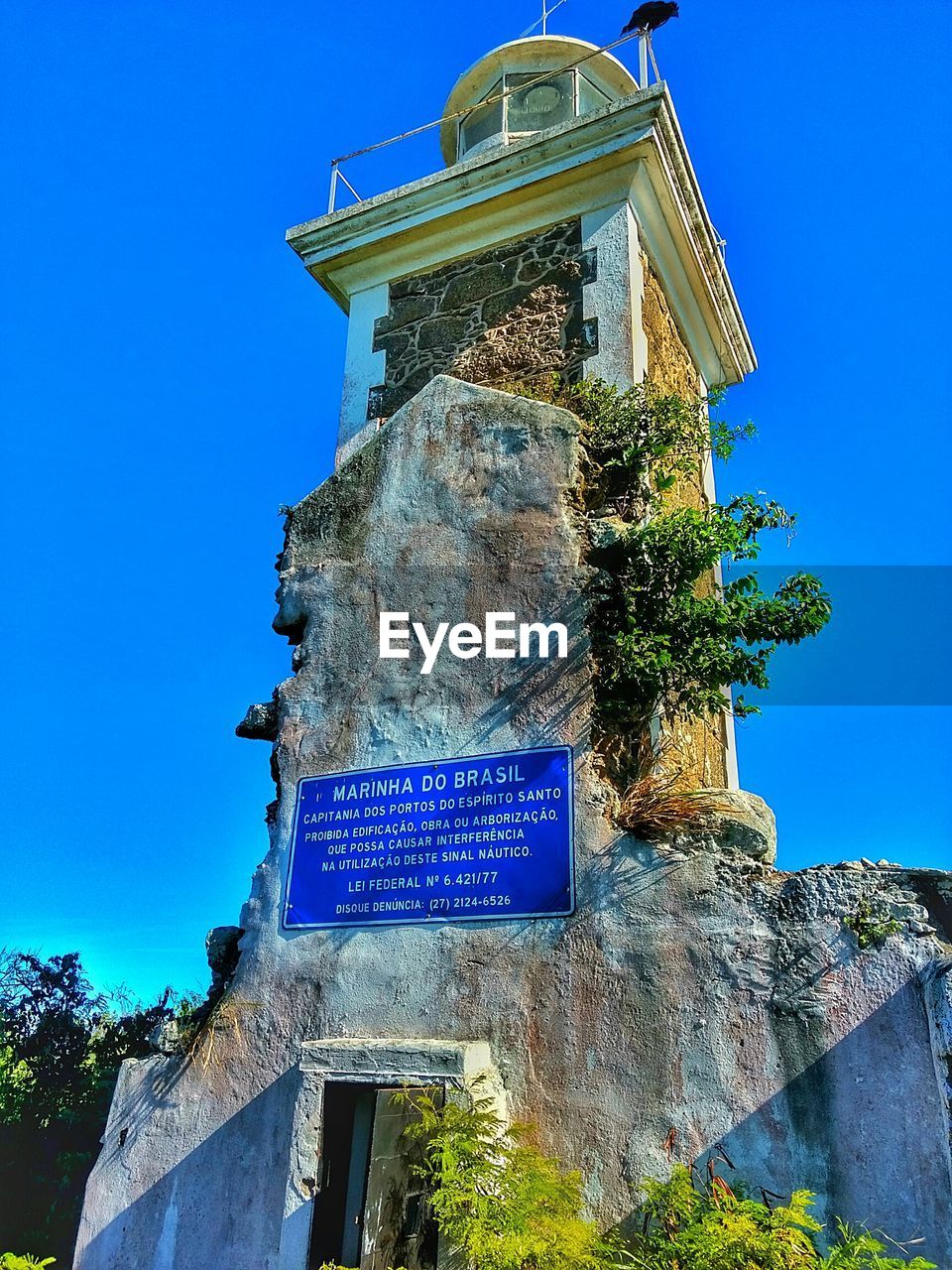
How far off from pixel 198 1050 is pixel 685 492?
5370 millimetres

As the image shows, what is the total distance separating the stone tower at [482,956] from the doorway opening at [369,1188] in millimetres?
14

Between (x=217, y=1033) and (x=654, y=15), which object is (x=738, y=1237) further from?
(x=654, y=15)

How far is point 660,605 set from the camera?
529 cm

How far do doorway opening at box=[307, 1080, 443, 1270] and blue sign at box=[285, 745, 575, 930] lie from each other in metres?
0.86

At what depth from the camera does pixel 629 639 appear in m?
5.08

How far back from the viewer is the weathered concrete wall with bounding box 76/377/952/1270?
3857 mm

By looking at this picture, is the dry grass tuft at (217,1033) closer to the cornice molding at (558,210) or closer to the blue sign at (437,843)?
the blue sign at (437,843)

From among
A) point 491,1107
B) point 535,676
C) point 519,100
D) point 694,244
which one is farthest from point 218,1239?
point 519,100

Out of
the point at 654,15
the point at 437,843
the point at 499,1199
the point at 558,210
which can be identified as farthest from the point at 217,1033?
the point at 654,15

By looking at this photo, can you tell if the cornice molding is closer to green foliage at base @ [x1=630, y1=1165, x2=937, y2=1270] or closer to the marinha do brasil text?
the marinha do brasil text

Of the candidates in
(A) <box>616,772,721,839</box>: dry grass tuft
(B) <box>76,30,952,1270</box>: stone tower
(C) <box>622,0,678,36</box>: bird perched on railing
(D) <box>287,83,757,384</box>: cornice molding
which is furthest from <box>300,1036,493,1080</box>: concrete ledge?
(C) <box>622,0,678,36</box>: bird perched on railing

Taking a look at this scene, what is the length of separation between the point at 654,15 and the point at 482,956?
301 inches

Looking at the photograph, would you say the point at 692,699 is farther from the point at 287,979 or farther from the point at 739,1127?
the point at 287,979

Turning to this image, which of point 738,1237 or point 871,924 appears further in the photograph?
point 871,924
